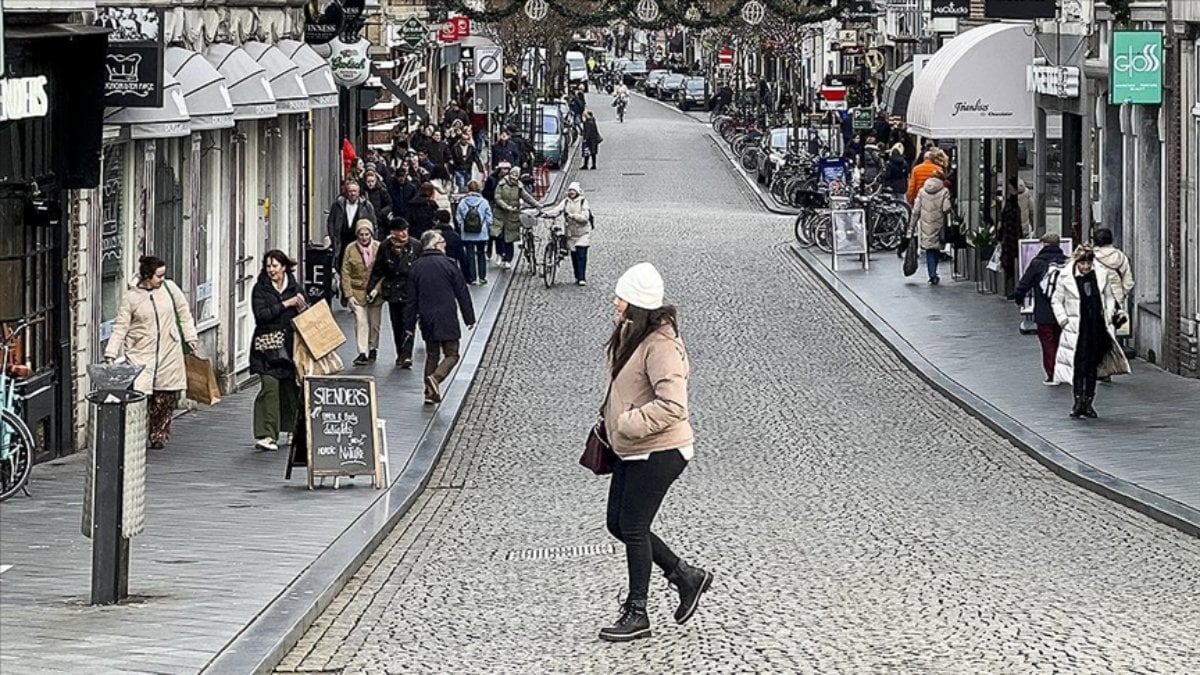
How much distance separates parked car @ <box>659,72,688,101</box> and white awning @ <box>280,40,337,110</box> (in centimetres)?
9322

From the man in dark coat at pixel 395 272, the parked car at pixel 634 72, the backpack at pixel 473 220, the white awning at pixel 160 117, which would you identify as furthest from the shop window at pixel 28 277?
the parked car at pixel 634 72

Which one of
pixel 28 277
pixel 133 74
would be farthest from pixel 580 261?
pixel 28 277

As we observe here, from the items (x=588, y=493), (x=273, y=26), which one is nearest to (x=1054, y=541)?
(x=588, y=493)

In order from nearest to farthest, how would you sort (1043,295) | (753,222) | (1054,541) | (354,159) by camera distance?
(1054,541) → (1043,295) → (354,159) → (753,222)

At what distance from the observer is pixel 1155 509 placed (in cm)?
1620

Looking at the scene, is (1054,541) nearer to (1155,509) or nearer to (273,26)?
(1155,509)

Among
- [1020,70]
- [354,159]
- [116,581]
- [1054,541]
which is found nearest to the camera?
[116,581]

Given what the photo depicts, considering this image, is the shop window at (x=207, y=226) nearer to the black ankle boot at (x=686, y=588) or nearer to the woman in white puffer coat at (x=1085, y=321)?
the woman in white puffer coat at (x=1085, y=321)

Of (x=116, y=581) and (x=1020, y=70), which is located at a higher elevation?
(x=1020, y=70)

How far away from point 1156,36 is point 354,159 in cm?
1623

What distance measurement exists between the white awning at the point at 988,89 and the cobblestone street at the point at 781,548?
18.4 feet

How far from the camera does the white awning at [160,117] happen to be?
1931cm

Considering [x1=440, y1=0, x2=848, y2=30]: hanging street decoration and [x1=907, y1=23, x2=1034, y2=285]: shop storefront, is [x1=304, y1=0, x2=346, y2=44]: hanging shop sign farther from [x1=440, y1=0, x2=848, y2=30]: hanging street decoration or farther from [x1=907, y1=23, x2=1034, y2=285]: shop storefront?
[x1=440, y1=0, x2=848, y2=30]: hanging street decoration

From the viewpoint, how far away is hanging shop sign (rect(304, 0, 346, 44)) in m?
29.9
